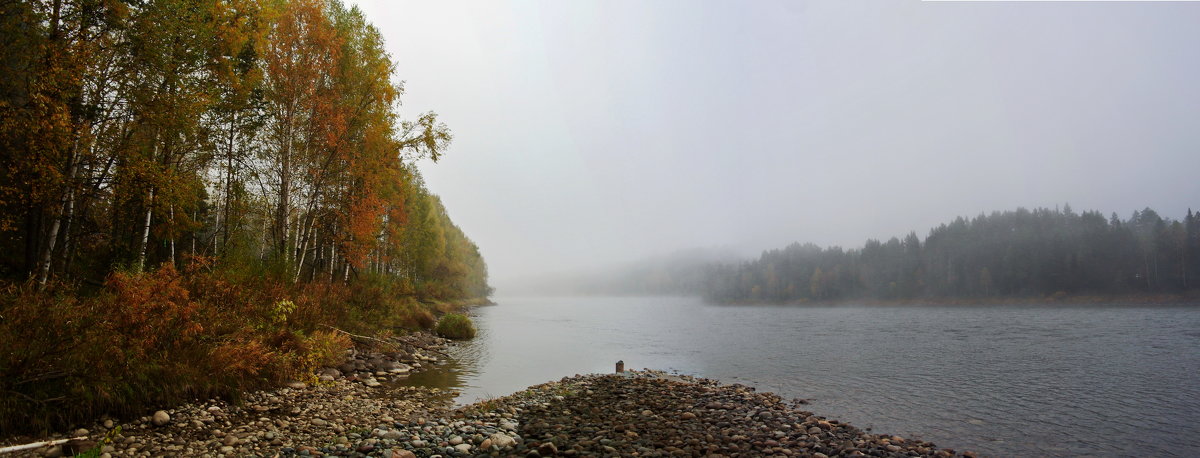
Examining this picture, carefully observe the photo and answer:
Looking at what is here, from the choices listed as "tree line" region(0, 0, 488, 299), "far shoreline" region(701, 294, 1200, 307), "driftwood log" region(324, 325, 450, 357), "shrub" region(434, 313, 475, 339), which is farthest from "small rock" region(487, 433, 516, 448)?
"far shoreline" region(701, 294, 1200, 307)

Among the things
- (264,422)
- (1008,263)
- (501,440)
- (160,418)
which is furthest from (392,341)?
(1008,263)

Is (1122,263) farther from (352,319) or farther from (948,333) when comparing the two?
(352,319)

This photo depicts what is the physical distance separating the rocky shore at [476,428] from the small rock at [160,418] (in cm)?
2

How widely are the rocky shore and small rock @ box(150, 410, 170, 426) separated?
0.06ft

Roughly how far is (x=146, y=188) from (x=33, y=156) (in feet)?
6.94

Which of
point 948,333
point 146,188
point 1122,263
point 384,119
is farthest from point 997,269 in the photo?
point 146,188

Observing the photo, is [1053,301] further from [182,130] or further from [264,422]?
[182,130]

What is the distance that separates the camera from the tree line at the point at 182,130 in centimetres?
956

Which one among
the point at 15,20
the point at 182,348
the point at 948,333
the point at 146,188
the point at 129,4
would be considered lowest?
the point at 948,333

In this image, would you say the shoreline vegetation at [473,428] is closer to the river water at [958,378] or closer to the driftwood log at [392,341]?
the river water at [958,378]

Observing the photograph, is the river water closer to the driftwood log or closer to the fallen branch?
the driftwood log

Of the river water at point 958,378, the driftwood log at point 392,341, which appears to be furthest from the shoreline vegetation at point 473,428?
the driftwood log at point 392,341

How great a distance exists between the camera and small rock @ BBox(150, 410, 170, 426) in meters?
7.75

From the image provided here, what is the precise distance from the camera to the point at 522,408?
11172mm
